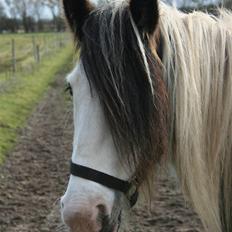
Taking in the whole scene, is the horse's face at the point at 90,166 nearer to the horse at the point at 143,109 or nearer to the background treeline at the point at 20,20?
the horse at the point at 143,109

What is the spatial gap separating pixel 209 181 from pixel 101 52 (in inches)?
26.2

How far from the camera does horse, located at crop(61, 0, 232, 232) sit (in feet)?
5.56

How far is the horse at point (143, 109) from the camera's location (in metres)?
1.70

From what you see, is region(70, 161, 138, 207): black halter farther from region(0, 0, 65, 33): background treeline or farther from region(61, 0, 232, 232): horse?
A: region(0, 0, 65, 33): background treeline

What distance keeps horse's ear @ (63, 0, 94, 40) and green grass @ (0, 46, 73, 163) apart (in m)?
5.09

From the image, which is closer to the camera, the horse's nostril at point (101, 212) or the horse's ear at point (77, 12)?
the horse's nostril at point (101, 212)

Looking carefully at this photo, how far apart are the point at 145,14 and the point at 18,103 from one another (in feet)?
32.2

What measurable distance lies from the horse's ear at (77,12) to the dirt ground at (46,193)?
87 centimetres

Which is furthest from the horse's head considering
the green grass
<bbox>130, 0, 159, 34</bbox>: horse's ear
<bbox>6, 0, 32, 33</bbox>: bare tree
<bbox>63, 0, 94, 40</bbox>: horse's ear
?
<bbox>6, 0, 32, 33</bbox>: bare tree

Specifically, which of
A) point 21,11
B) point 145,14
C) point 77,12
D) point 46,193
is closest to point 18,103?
point 46,193

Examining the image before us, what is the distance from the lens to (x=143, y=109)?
173 centimetres

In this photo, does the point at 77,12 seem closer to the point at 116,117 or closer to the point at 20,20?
the point at 116,117

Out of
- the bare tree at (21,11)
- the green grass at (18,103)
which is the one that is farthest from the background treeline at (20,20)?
the green grass at (18,103)

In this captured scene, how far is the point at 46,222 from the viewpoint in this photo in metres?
4.57
